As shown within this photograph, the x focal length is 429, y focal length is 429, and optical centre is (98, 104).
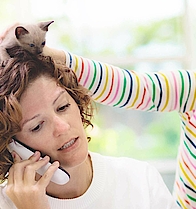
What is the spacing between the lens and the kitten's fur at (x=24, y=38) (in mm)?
964

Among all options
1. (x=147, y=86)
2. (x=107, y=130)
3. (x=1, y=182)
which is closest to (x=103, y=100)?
(x=147, y=86)

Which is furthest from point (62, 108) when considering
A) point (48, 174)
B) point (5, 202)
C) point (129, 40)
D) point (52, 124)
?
point (129, 40)

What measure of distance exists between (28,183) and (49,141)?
107 mm

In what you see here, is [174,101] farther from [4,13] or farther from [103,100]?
[4,13]

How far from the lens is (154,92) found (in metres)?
1.14

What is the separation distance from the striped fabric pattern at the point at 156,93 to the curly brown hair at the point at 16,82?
0.08 metres

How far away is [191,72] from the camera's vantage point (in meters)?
1.14

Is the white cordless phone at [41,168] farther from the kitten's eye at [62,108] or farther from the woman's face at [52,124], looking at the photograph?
the kitten's eye at [62,108]

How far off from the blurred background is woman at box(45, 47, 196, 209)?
108 cm

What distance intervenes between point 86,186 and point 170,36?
1352 millimetres

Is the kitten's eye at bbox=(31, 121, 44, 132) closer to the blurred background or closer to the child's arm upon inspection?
the child's arm

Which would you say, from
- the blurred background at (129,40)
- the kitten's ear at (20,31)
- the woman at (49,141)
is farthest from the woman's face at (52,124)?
the blurred background at (129,40)

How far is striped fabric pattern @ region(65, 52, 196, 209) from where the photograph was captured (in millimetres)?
1110

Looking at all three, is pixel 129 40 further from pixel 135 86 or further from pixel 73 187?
pixel 73 187
